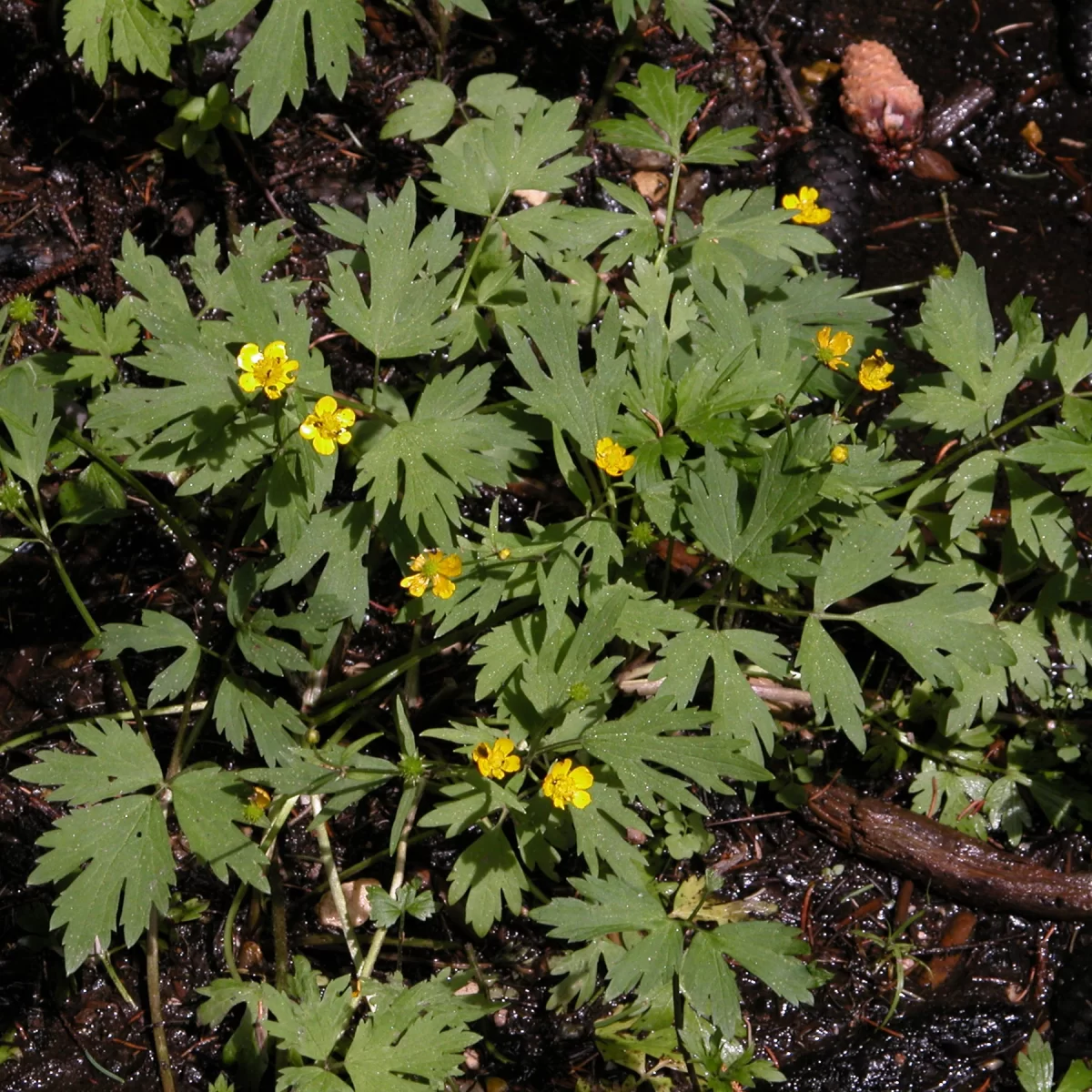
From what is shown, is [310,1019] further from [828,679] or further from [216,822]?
[828,679]

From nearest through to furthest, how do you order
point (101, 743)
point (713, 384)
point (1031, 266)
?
point (101, 743) → point (713, 384) → point (1031, 266)

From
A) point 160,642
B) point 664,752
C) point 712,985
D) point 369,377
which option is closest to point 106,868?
point 160,642

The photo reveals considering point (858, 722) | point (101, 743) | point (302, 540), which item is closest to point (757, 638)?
point (858, 722)

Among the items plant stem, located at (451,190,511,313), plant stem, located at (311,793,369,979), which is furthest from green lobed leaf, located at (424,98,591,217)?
plant stem, located at (311,793,369,979)

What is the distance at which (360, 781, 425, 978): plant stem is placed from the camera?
2998 millimetres

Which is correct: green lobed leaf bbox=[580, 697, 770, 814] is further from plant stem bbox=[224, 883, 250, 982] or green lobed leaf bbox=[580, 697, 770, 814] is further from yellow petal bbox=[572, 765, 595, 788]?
plant stem bbox=[224, 883, 250, 982]

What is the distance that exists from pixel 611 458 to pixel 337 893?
149 cm

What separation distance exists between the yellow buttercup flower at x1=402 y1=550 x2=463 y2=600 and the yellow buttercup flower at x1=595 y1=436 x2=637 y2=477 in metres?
0.44

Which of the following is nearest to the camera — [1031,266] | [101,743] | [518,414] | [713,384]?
[101,743]

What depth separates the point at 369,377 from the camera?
3.76 m

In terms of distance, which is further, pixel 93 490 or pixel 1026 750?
pixel 1026 750

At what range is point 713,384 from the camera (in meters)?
2.94

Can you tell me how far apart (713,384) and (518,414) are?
56 cm

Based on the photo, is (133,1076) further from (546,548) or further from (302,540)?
(546,548)
